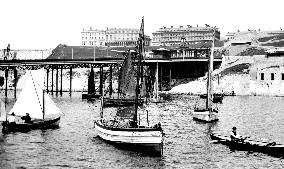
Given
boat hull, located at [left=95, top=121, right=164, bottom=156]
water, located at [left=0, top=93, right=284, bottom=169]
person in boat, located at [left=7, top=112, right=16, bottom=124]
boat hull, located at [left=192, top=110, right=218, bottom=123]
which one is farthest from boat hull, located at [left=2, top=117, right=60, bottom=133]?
boat hull, located at [left=192, top=110, right=218, bottom=123]

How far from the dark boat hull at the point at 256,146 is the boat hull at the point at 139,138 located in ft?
35.9

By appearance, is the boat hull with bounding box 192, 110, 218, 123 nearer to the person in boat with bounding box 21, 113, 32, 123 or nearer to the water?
the water

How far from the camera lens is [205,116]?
88.5m

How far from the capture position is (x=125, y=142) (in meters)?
57.7

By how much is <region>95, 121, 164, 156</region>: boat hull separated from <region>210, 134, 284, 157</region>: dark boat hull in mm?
10935

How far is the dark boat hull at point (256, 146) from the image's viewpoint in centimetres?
5586

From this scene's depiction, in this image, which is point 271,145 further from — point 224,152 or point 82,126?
point 82,126

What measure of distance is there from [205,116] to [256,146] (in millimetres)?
30715

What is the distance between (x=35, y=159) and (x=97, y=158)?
6.94 meters

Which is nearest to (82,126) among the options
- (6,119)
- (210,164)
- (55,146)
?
(6,119)

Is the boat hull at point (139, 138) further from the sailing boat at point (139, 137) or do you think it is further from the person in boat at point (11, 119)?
the person in boat at point (11, 119)

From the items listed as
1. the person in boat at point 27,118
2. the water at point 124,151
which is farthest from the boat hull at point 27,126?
the water at point 124,151

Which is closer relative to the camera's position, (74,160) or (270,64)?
(74,160)

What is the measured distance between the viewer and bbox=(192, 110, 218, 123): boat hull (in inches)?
3469
